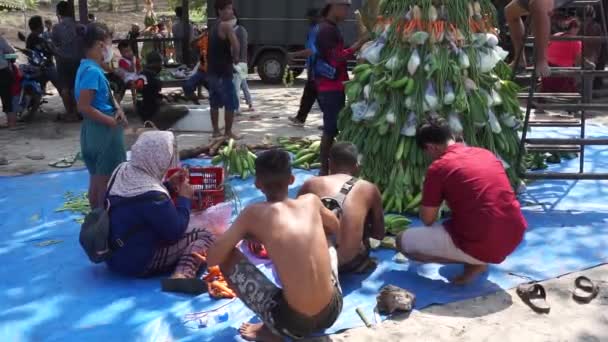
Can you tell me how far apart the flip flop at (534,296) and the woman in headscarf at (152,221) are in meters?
1.92

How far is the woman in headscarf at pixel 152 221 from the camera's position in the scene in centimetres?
394

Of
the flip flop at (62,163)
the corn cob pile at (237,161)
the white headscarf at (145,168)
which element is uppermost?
the white headscarf at (145,168)

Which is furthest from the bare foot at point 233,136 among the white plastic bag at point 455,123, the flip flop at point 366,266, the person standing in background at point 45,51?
the flip flop at point 366,266

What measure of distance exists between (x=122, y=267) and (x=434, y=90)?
9.11ft

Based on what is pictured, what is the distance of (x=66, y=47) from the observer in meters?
9.73

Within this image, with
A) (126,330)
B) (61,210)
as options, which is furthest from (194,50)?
(126,330)

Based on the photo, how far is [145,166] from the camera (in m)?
4.01

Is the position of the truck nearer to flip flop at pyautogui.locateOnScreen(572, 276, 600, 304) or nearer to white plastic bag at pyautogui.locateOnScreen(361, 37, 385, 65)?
white plastic bag at pyautogui.locateOnScreen(361, 37, 385, 65)

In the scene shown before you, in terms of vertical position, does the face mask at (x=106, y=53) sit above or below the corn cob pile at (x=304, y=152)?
above

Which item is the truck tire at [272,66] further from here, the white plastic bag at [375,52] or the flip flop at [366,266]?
the flip flop at [366,266]

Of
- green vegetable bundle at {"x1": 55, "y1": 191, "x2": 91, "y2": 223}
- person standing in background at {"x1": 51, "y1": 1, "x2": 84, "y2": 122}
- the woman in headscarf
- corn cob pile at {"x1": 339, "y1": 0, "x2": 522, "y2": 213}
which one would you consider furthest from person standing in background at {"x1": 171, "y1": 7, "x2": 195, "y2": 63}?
the woman in headscarf

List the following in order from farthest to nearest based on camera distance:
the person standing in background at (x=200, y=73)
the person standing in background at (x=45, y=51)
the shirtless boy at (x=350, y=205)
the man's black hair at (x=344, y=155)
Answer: the person standing in background at (x=200, y=73) → the person standing in background at (x=45, y=51) → the man's black hair at (x=344, y=155) → the shirtless boy at (x=350, y=205)

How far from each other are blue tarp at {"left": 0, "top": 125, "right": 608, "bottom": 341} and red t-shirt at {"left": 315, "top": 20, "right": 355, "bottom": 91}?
1.33m

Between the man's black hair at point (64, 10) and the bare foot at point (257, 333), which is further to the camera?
the man's black hair at point (64, 10)
